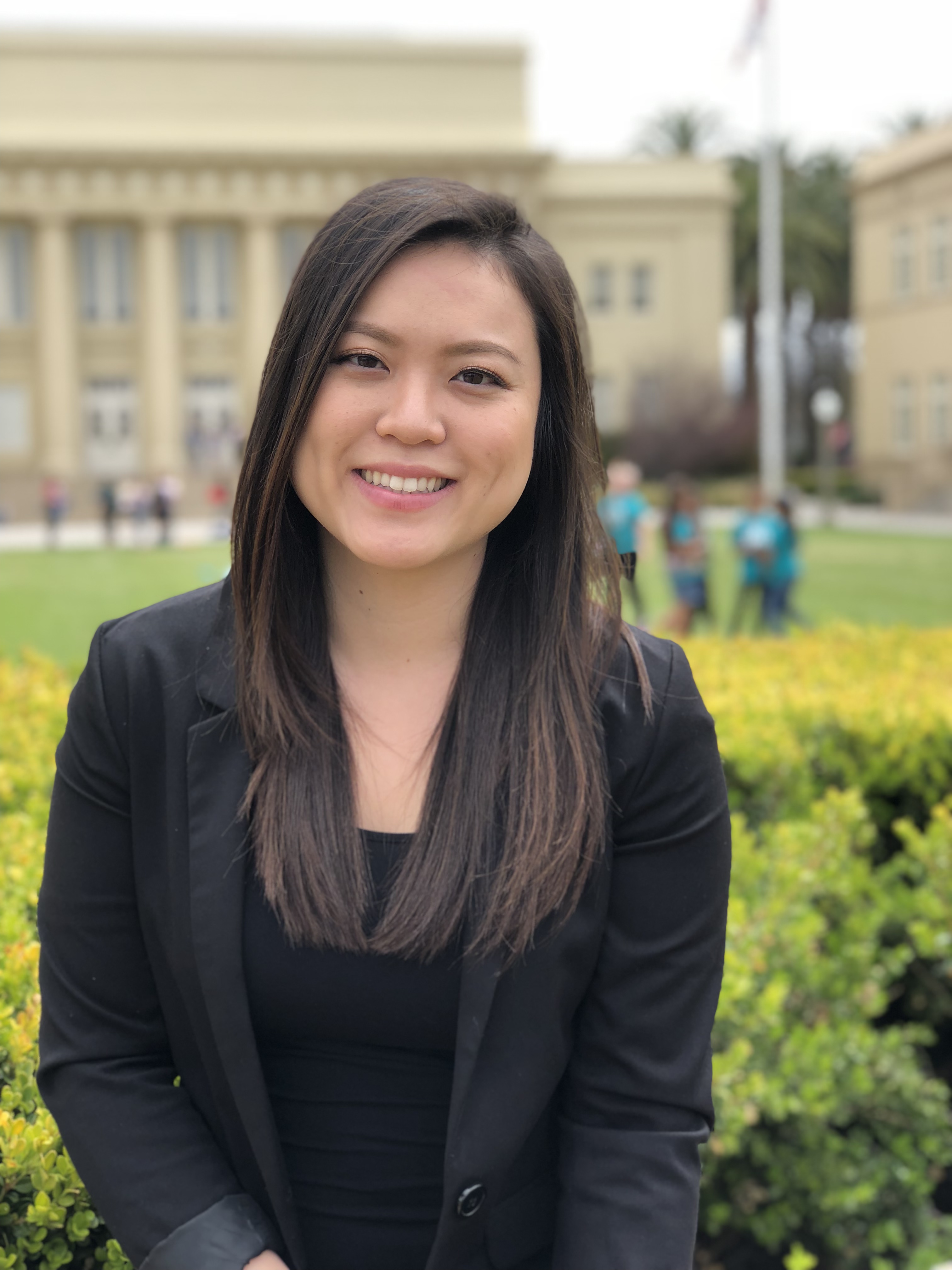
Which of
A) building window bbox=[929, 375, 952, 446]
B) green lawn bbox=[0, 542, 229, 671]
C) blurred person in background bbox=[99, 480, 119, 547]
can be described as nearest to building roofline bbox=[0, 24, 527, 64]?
building window bbox=[929, 375, 952, 446]

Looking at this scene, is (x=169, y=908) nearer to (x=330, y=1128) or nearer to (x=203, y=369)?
(x=330, y=1128)

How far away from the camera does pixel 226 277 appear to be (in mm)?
48656

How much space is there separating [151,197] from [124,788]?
4812cm

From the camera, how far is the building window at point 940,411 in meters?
40.2

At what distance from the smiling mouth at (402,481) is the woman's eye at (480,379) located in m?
0.12

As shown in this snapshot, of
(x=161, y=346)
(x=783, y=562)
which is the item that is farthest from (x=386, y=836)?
(x=161, y=346)

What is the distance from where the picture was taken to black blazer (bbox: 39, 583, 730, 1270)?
175 cm

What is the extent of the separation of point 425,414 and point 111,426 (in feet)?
160

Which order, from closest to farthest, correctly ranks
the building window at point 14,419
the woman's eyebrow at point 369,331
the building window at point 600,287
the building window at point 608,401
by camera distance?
the woman's eyebrow at point 369,331
the building window at point 14,419
the building window at point 608,401
the building window at point 600,287

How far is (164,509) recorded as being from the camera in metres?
31.6

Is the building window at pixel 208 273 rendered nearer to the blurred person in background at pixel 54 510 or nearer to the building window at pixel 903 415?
the blurred person in background at pixel 54 510

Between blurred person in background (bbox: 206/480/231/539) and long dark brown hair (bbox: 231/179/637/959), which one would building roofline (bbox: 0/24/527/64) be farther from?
long dark brown hair (bbox: 231/179/637/959)

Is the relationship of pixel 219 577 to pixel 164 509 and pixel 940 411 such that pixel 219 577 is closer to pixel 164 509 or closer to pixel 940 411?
pixel 164 509

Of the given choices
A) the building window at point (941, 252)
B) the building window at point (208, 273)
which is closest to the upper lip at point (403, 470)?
the building window at point (941, 252)
